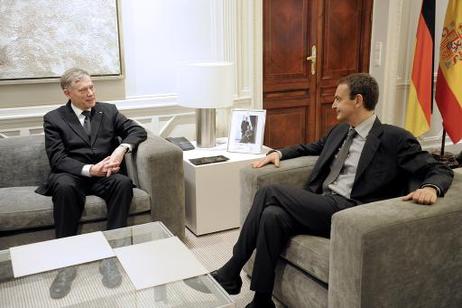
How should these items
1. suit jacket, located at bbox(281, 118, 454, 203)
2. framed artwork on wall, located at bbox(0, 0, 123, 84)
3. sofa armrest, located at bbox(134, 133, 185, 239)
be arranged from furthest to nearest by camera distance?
framed artwork on wall, located at bbox(0, 0, 123, 84) → sofa armrest, located at bbox(134, 133, 185, 239) → suit jacket, located at bbox(281, 118, 454, 203)

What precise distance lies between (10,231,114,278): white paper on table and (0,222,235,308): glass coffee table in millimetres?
32

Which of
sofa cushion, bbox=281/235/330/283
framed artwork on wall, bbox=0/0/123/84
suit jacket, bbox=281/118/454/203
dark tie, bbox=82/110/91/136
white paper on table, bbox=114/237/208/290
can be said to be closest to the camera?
white paper on table, bbox=114/237/208/290

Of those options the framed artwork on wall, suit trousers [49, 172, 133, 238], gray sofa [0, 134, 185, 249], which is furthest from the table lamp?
suit trousers [49, 172, 133, 238]

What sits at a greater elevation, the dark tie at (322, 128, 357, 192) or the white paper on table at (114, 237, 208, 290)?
the dark tie at (322, 128, 357, 192)

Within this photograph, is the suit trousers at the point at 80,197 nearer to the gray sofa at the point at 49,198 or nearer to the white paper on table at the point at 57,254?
the gray sofa at the point at 49,198

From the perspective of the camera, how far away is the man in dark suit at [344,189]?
212cm

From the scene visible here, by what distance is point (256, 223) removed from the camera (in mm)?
2209

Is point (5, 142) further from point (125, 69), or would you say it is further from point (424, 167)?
point (424, 167)

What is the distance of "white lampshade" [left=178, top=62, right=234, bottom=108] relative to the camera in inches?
124

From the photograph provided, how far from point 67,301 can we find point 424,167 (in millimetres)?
1509

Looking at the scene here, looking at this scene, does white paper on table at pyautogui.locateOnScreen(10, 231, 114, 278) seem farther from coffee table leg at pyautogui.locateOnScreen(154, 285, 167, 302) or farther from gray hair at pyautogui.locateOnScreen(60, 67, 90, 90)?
gray hair at pyautogui.locateOnScreen(60, 67, 90, 90)

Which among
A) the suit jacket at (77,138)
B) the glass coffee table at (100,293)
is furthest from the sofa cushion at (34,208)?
the glass coffee table at (100,293)

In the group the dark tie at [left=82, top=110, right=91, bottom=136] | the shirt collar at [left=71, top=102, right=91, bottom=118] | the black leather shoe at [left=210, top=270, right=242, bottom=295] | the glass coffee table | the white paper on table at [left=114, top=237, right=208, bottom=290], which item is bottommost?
the black leather shoe at [left=210, top=270, right=242, bottom=295]

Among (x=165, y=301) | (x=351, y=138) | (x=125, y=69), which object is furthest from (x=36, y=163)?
(x=351, y=138)
